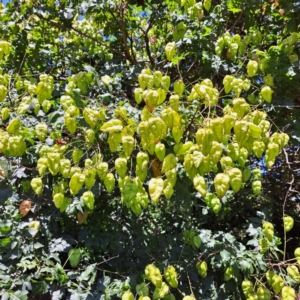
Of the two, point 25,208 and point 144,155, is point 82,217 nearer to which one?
point 25,208

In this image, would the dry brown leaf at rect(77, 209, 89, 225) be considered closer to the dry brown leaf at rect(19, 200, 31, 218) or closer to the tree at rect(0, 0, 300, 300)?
the tree at rect(0, 0, 300, 300)

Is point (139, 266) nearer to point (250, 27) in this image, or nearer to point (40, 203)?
point (40, 203)

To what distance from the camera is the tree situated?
56.3 inches

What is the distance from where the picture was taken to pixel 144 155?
1.39m

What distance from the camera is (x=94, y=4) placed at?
8.34 feet

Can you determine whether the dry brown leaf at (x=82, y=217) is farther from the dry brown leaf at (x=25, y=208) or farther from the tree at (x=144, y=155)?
the dry brown leaf at (x=25, y=208)

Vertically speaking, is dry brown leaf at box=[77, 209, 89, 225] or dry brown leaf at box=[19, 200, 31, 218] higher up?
dry brown leaf at box=[19, 200, 31, 218]

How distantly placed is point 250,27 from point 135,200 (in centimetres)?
183

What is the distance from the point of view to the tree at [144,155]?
1431 millimetres

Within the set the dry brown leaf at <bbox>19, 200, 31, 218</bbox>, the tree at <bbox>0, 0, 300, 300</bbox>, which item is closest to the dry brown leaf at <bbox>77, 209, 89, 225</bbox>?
the tree at <bbox>0, 0, 300, 300</bbox>

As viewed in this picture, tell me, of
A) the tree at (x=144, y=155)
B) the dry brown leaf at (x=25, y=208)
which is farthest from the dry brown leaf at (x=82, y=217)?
Answer: the dry brown leaf at (x=25, y=208)

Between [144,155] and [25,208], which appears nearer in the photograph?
[144,155]

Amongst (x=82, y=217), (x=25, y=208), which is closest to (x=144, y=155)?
(x=82, y=217)

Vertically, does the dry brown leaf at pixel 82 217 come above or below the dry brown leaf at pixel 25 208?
below
